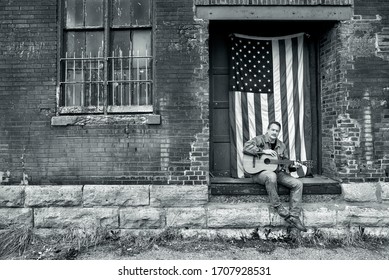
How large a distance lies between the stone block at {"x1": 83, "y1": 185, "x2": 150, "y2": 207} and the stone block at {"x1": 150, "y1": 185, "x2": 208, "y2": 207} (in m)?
0.15

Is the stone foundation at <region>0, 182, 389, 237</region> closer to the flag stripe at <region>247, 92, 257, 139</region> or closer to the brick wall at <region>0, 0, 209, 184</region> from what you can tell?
the brick wall at <region>0, 0, 209, 184</region>

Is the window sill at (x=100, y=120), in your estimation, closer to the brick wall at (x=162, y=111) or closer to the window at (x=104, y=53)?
the brick wall at (x=162, y=111)

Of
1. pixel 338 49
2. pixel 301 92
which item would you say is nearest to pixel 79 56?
pixel 301 92

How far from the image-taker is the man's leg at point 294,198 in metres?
5.09

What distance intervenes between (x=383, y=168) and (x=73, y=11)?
6229 millimetres

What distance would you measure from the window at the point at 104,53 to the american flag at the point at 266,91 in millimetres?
1709

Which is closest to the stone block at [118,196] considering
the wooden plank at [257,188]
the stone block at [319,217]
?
the wooden plank at [257,188]

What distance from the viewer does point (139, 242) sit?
5.08 m

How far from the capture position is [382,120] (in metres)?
5.41

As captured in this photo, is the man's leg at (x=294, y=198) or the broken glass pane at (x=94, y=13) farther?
the broken glass pane at (x=94, y=13)

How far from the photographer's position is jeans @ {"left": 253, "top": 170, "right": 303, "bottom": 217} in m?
5.17

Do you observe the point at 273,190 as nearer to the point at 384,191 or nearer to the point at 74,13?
the point at 384,191

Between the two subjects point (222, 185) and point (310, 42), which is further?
point (310, 42)

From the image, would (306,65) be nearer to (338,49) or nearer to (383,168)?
(338,49)
